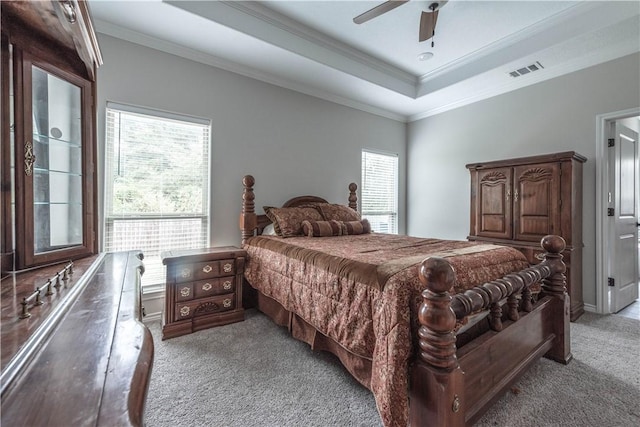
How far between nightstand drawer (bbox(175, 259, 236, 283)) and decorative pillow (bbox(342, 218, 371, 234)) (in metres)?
1.30

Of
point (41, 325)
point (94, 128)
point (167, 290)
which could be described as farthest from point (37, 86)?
point (167, 290)

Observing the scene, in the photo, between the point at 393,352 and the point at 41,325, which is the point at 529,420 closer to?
the point at 393,352

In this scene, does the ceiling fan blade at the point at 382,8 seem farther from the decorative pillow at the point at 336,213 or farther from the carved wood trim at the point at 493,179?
the carved wood trim at the point at 493,179

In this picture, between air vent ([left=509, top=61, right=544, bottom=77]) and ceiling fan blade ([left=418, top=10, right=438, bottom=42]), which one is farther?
air vent ([left=509, top=61, right=544, bottom=77])

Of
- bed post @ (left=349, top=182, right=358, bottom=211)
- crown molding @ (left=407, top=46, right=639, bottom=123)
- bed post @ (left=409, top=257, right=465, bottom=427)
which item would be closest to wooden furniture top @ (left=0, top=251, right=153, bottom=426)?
bed post @ (left=409, top=257, right=465, bottom=427)

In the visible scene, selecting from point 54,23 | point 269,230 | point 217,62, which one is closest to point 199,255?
point 269,230

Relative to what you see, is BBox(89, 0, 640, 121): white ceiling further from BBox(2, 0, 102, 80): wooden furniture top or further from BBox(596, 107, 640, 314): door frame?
BBox(2, 0, 102, 80): wooden furniture top

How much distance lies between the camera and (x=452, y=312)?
3.97 feet

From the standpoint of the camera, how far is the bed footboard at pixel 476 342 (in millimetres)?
1194

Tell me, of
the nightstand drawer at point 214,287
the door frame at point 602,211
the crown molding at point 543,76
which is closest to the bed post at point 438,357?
the nightstand drawer at point 214,287

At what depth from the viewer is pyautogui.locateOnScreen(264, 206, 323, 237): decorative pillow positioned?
3057mm

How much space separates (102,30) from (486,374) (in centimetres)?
389

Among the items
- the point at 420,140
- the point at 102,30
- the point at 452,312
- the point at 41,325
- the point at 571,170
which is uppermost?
the point at 102,30

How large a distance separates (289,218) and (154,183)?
1.40 meters
